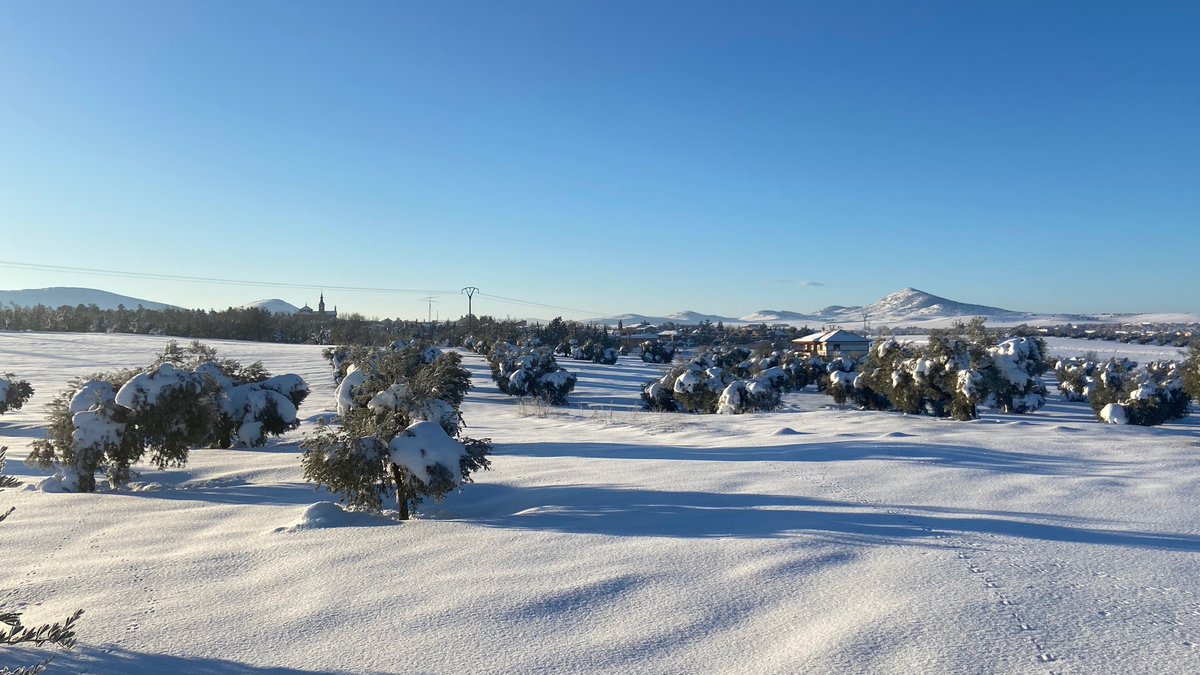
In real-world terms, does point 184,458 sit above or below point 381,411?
below

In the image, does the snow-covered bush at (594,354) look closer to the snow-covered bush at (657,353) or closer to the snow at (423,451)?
the snow-covered bush at (657,353)

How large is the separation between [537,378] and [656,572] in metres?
35.2

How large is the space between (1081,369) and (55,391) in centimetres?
6632

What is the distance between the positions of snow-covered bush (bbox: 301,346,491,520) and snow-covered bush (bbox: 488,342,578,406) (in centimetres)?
2893

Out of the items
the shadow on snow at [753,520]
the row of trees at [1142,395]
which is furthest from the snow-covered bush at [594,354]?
the shadow on snow at [753,520]

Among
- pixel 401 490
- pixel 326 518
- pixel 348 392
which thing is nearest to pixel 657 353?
pixel 348 392

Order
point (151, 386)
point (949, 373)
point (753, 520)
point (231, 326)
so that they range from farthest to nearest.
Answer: point (231, 326) < point (949, 373) < point (151, 386) < point (753, 520)

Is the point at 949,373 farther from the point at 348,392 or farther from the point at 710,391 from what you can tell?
the point at 348,392

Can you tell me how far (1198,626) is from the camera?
16.8 ft

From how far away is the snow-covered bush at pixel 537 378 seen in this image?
4028cm

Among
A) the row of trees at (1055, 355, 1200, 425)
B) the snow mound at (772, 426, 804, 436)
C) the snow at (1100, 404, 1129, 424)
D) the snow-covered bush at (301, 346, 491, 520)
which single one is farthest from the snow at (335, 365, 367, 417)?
the snow at (1100, 404, 1129, 424)

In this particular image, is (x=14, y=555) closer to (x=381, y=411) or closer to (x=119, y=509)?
(x=119, y=509)

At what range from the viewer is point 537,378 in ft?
136

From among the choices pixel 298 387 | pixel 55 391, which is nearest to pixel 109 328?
pixel 55 391
